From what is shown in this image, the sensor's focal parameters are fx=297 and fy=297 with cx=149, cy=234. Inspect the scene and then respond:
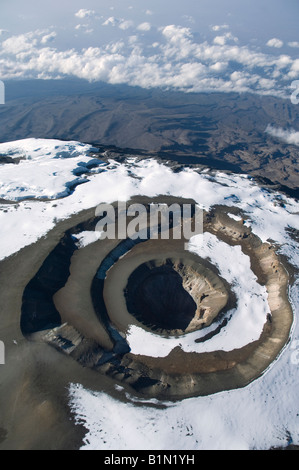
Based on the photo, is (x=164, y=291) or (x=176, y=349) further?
(x=164, y=291)

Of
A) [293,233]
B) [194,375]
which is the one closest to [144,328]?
[194,375]

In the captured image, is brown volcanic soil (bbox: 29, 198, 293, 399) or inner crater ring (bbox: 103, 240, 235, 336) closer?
brown volcanic soil (bbox: 29, 198, 293, 399)

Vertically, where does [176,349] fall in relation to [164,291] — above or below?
above

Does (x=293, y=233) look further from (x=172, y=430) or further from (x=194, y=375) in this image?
(x=172, y=430)

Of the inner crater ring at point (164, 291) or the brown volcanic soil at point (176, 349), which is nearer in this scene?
the brown volcanic soil at point (176, 349)
